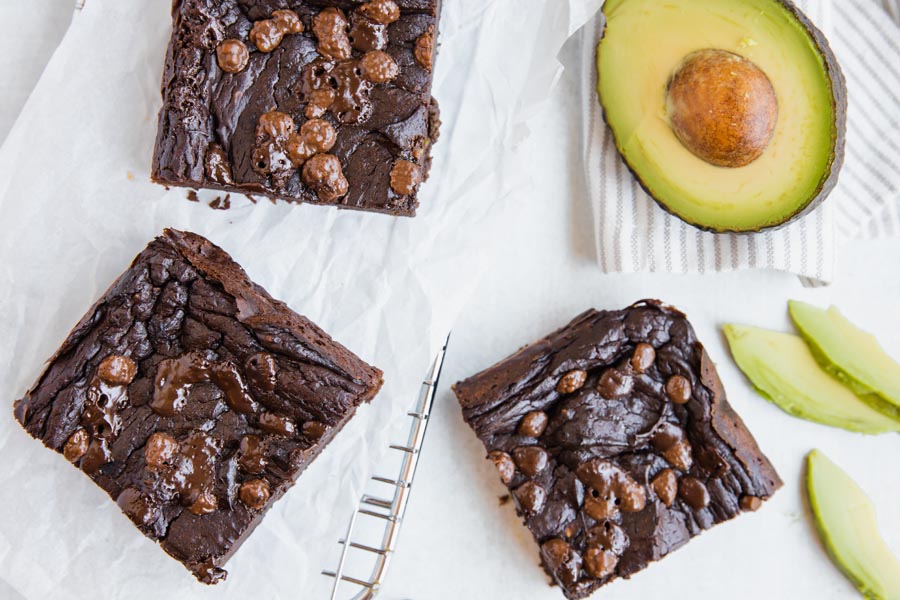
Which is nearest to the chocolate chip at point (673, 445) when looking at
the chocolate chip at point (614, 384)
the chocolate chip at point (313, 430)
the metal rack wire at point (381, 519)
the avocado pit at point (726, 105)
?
the chocolate chip at point (614, 384)

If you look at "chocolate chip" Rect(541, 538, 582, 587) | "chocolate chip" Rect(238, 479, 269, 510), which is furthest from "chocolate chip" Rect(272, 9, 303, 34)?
"chocolate chip" Rect(541, 538, 582, 587)

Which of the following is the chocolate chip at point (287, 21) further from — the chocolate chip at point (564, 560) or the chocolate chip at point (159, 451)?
the chocolate chip at point (564, 560)

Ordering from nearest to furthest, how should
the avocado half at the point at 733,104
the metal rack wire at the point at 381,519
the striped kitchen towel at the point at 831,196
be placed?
1. the avocado half at the point at 733,104
2. the metal rack wire at the point at 381,519
3. the striped kitchen towel at the point at 831,196

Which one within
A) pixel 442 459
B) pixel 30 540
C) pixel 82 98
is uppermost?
pixel 82 98

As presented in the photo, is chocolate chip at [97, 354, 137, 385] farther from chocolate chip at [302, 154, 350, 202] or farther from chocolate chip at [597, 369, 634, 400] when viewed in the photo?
chocolate chip at [597, 369, 634, 400]

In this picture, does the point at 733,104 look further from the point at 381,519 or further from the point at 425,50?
the point at 381,519

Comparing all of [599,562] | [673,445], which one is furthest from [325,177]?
[599,562]

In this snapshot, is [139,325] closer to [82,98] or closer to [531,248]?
[82,98]

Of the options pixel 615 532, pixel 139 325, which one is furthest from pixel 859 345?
pixel 139 325
